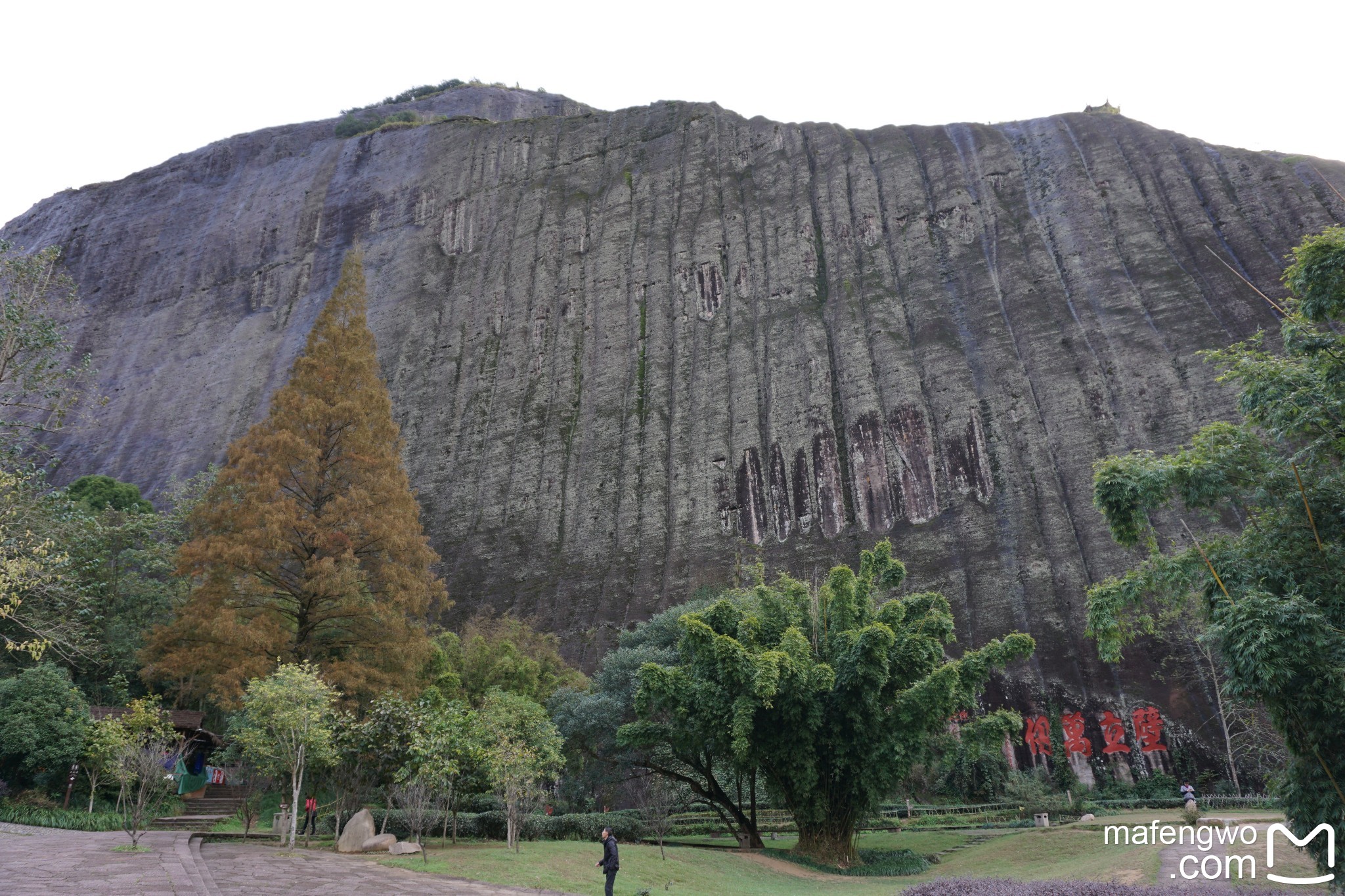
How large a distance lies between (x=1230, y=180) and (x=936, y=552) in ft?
84.4

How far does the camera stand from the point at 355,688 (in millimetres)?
17641

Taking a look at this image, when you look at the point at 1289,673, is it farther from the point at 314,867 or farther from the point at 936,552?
the point at 936,552

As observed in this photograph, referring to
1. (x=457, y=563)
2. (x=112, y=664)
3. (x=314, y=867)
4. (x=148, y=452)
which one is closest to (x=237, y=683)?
(x=314, y=867)

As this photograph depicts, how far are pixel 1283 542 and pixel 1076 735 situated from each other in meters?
20.2

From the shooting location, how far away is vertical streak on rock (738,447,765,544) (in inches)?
1570

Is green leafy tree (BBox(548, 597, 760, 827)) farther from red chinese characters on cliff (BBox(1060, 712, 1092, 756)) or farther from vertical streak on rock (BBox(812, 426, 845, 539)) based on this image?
vertical streak on rock (BBox(812, 426, 845, 539))

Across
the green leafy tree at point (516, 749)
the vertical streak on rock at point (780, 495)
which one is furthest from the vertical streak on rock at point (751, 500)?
the green leafy tree at point (516, 749)

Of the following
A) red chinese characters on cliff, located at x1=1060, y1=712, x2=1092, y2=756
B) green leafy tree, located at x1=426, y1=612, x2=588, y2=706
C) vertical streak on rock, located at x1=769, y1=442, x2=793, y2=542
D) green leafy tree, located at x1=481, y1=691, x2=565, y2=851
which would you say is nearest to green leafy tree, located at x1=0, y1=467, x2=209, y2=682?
green leafy tree, located at x1=426, y1=612, x2=588, y2=706

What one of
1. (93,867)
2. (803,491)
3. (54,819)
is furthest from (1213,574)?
(803,491)

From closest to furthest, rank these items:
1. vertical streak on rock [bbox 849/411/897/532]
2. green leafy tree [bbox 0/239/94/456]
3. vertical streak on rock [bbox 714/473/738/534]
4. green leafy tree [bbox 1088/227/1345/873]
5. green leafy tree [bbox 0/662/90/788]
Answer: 1. green leafy tree [bbox 1088/227/1345/873]
2. green leafy tree [bbox 0/239/94/456]
3. green leafy tree [bbox 0/662/90/788]
4. vertical streak on rock [bbox 849/411/897/532]
5. vertical streak on rock [bbox 714/473/738/534]

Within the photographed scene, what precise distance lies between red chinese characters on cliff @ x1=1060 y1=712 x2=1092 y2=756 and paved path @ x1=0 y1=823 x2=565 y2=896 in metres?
23.6

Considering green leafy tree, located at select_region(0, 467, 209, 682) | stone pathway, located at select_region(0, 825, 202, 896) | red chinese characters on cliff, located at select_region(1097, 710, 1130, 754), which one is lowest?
stone pathway, located at select_region(0, 825, 202, 896)

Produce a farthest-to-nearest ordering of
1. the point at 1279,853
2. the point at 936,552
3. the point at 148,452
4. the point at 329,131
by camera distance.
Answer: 1. the point at 329,131
2. the point at 148,452
3. the point at 936,552
4. the point at 1279,853

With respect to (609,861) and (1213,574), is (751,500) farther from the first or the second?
(609,861)
